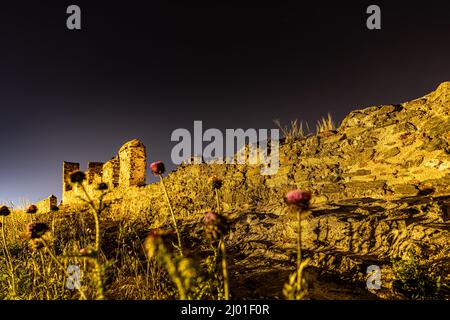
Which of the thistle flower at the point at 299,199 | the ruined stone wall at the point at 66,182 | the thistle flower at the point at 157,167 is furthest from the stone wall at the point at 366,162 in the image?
the ruined stone wall at the point at 66,182

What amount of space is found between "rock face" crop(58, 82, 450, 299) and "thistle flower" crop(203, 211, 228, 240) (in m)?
1.31

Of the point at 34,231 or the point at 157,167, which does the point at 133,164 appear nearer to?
the point at 157,167

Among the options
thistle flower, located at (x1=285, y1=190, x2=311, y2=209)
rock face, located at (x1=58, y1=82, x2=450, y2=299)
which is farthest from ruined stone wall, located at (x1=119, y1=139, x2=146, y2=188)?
thistle flower, located at (x1=285, y1=190, x2=311, y2=209)

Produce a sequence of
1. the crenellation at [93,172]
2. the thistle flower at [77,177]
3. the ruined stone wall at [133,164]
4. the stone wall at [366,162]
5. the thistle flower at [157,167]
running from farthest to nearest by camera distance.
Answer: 1. the crenellation at [93,172]
2. the ruined stone wall at [133,164]
3. the stone wall at [366,162]
4. the thistle flower at [157,167]
5. the thistle flower at [77,177]

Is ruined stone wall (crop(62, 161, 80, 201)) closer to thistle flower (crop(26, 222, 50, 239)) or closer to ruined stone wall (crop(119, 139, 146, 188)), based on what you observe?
ruined stone wall (crop(119, 139, 146, 188))

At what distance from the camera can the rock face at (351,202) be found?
400 centimetres

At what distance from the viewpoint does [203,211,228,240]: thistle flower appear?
223 centimetres

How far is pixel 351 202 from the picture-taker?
6.09 meters

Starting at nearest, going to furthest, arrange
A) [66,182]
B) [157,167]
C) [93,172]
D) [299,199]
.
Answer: [299,199] → [157,167] → [93,172] → [66,182]

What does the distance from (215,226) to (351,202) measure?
15.7 ft

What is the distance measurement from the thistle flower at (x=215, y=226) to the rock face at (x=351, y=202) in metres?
1.31

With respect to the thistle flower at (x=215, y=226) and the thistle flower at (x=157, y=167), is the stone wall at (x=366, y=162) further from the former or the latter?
the thistle flower at (x=215, y=226)

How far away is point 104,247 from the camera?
632 centimetres

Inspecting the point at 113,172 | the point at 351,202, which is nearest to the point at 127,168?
the point at 113,172
